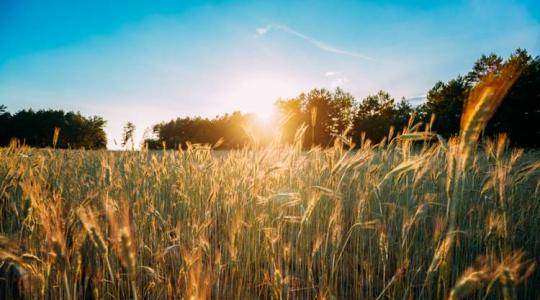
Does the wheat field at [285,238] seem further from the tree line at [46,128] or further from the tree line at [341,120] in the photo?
the tree line at [46,128]

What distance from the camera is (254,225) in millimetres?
1733

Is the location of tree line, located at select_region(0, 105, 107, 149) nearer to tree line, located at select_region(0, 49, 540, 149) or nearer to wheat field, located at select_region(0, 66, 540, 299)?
tree line, located at select_region(0, 49, 540, 149)

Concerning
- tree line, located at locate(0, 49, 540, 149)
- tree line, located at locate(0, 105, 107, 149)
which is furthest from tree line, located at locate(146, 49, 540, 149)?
tree line, located at locate(0, 105, 107, 149)

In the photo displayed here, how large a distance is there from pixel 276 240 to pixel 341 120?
37.5 metres

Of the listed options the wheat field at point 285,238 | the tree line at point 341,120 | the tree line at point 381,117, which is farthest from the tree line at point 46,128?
the wheat field at point 285,238

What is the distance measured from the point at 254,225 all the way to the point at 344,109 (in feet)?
127

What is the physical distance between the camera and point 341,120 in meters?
37.2

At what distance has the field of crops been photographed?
892 mm

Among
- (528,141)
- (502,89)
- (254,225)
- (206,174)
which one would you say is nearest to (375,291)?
(254,225)

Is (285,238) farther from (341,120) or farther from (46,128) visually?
(46,128)

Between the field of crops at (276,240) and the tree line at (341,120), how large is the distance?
1496 cm

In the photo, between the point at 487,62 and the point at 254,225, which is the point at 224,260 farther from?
the point at 487,62

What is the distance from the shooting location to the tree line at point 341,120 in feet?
63.3

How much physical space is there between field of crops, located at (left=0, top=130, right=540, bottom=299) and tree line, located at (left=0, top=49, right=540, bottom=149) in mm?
14959
